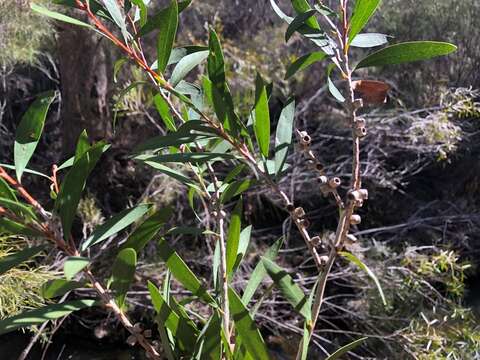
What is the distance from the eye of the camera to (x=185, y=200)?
2.59 metres

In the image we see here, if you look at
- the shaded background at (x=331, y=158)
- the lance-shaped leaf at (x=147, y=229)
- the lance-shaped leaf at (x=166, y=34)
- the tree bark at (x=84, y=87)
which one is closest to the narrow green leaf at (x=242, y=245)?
the lance-shaped leaf at (x=147, y=229)

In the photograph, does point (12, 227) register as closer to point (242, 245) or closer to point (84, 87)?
point (242, 245)

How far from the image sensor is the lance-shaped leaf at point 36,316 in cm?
57

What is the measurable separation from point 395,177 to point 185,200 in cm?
92

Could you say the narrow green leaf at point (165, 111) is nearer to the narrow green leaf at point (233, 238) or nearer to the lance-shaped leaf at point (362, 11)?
the narrow green leaf at point (233, 238)

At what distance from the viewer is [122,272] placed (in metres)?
0.64

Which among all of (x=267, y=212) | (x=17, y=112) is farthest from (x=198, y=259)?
(x=17, y=112)

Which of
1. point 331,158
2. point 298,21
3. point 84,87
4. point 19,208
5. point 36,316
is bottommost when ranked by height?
point 331,158

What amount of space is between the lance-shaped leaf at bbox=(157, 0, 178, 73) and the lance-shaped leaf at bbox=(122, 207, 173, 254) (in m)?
0.16

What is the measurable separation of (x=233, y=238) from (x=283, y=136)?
0.43ft

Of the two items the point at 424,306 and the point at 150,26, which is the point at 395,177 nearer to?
the point at 424,306

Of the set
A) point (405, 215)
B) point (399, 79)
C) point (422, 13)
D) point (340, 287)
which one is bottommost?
point (340, 287)

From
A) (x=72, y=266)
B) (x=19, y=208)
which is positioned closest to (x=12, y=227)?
(x=19, y=208)

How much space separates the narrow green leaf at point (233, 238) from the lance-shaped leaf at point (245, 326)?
0.26 ft
